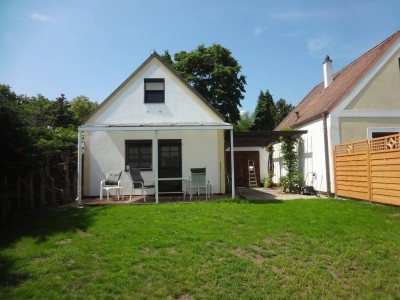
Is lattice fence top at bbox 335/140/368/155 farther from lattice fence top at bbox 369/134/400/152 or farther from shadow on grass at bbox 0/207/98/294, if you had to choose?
shadow on grass at bbox 0/207/98/294

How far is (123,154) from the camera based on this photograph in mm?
12641

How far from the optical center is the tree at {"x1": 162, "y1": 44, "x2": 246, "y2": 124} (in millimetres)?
30797

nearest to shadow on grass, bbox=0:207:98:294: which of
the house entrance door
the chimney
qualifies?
the house entrance door

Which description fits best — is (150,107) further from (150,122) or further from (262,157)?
(262,157)

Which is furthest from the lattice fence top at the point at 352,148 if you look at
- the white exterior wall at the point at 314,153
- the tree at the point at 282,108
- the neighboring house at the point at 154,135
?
the tree at the point at 282,108

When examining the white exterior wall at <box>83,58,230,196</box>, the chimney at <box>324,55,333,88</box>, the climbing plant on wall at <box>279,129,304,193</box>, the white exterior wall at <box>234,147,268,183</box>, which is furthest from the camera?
the white exterior wall at <box>234,147,268,183</box>

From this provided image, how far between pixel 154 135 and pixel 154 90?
6.25 ft

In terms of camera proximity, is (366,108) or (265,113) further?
(265,113)

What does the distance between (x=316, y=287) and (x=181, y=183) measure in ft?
28.9

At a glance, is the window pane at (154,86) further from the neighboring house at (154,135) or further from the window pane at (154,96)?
the window pane at (154,96)

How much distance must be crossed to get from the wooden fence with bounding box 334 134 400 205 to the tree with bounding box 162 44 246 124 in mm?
19496

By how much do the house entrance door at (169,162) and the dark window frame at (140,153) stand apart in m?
0.41

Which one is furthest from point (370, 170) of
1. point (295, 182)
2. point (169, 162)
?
point (169, 162)

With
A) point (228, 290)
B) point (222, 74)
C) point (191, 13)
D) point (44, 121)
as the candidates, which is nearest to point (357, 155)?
point (191, 13)
